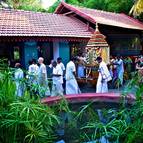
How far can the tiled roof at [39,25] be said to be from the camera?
14.6 metres

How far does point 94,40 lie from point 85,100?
247 inches

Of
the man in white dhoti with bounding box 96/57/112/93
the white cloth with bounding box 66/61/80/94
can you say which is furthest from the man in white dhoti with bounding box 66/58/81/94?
the man in white dhoti with bounding box 96/57/112/93

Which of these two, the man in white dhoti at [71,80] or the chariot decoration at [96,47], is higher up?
the chariot decoration at [96,47]

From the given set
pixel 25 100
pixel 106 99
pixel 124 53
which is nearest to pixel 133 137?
pixel 25 100

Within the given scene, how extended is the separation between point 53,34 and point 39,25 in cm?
109

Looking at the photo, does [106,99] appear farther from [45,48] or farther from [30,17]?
[30,17]

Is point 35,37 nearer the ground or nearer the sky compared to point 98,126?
nearer the sky

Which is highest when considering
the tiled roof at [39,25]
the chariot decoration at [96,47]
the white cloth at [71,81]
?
the tiled roof at [39,25]

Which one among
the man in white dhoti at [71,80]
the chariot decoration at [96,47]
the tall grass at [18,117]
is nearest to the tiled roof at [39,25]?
the chariot decoration at [96,47]

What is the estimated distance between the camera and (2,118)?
4.25m

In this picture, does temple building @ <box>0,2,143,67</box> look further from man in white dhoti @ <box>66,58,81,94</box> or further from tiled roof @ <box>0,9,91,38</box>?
man in white dhoti @ <box>66,58,81,94</box>

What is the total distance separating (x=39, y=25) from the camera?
16.2 meters

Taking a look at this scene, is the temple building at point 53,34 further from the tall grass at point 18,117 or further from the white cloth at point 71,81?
the tall grass at point 18,117

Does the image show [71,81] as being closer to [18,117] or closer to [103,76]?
[103,76]
